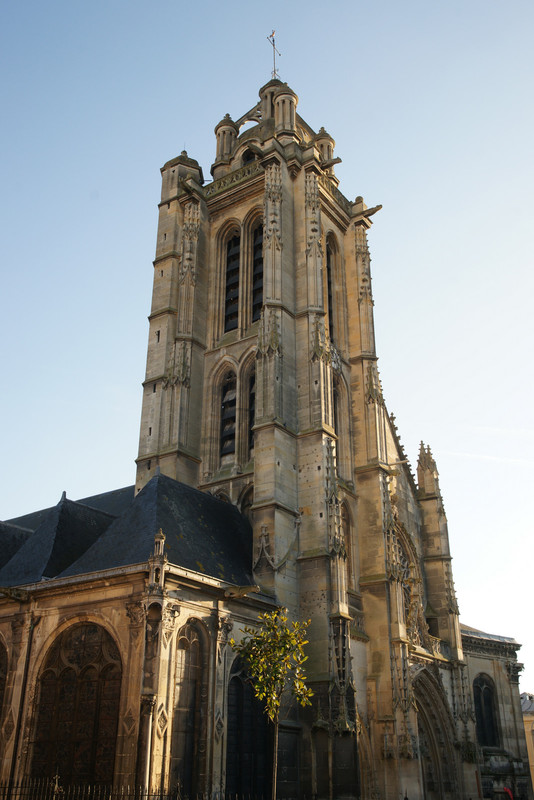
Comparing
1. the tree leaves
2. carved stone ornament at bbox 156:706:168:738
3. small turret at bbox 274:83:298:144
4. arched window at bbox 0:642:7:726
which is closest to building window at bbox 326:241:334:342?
small turret at bbox 274:83:298:144

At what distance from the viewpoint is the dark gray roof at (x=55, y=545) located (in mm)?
20078

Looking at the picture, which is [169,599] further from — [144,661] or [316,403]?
[316,403]

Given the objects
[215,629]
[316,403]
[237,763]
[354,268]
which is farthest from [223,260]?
[237,763]

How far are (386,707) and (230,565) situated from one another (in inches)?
260

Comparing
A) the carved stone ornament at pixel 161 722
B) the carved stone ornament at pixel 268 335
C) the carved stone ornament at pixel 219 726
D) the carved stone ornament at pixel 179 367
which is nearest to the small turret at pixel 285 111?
the carved stone ornament at pixel 268 335

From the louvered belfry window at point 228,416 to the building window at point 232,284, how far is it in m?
2.32

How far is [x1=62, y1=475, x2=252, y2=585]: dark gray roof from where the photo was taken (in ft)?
60.5

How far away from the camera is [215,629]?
1791cm

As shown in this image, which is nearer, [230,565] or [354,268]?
[230,565]

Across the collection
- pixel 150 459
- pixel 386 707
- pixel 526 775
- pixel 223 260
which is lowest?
pixel 526 775

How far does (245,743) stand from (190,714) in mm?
2204

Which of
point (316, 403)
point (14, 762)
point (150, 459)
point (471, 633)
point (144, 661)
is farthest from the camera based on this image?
point (471, 633)

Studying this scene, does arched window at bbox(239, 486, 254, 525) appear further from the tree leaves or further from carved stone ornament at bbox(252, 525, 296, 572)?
the tree leaves

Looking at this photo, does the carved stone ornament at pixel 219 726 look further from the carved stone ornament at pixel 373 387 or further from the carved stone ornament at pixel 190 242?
the carved stone ornament at pixel 190 242
